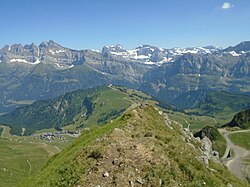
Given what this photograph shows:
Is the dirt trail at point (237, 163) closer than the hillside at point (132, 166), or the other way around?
the hillside at point (132, 166)

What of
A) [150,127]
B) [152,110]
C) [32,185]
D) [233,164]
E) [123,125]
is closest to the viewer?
[32,185]

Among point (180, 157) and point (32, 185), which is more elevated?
point (180, 157)

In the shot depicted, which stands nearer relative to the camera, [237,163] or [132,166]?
[132,166]

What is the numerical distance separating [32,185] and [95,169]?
1177 cm

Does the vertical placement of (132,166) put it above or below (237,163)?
above

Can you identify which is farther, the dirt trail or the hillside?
the dirt trail

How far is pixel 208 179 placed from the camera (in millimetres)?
33125

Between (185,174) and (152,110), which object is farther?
(152,110)

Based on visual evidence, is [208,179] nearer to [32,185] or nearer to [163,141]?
[163,141]

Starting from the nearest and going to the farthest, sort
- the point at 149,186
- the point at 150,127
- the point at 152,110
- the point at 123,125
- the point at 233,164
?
the point at 149,186
the point at 123,125
the point at 150,127
the point at 152,110
the point at 233,164

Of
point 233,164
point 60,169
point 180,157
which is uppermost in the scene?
point 180,157

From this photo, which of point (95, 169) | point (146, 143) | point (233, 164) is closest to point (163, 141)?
point (146, 143)

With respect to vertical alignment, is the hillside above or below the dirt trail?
above

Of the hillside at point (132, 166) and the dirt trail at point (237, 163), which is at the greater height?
the hillside at point (132, 166)
